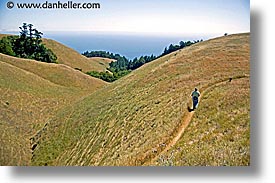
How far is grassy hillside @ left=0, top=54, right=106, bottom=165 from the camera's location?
10.2m

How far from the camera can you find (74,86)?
761 inches

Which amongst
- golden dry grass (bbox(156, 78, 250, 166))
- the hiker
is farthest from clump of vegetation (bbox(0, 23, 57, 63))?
golden dry grass (bbox(156, 78, 250, 166))

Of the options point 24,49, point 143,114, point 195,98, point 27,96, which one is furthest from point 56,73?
point 195,98

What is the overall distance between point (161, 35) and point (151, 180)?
10.7ft

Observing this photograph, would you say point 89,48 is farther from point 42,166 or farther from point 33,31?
point 42,166

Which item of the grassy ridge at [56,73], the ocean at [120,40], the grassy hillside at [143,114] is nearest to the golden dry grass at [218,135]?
the grassy hillside at [143,114]

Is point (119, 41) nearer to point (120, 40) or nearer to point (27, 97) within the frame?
point (120, 40)

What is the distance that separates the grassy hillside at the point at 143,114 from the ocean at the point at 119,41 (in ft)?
4.41

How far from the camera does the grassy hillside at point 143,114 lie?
894 cm

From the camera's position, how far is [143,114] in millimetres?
10133

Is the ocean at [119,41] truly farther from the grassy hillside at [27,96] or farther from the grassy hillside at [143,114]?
the grassy hillside at [27,96]

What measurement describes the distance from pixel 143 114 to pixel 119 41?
6.82ft

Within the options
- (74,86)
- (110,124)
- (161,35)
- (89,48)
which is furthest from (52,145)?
(74,86)

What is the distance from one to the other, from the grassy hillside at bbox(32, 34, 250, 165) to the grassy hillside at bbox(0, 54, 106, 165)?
504 millimetres
